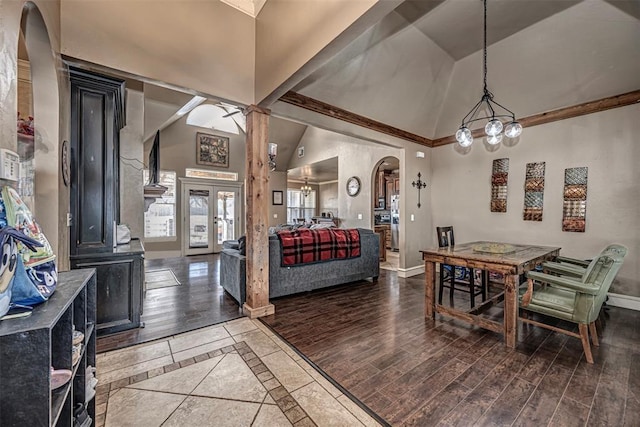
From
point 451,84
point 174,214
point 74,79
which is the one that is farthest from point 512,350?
point 174,214

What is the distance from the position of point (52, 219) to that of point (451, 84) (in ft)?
17.9

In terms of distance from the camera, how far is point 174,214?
7.36 m

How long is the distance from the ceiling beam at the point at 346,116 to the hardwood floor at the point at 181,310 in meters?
2.77

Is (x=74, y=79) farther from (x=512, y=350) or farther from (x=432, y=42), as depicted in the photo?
(x=512, y=350)

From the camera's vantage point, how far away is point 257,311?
3127mm

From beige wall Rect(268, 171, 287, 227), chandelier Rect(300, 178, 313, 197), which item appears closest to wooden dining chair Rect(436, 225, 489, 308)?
beige wall Rect(268, 171, 287, 227)

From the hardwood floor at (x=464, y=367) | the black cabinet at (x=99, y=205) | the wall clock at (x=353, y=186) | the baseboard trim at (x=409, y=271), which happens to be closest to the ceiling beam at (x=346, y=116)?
the wall clock at (x=353, y=186)

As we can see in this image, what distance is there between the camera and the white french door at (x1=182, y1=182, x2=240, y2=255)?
24.5 ft

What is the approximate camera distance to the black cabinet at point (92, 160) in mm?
2520

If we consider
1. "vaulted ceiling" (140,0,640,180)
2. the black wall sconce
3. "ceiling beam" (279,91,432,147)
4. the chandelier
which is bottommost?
the black wall sconce

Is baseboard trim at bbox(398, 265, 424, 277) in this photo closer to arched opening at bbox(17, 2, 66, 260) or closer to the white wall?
the white wall

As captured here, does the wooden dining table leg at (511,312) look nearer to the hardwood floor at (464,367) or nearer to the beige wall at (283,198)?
the hardwood floor at (464,367)

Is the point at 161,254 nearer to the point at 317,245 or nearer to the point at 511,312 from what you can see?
the point at 317,245

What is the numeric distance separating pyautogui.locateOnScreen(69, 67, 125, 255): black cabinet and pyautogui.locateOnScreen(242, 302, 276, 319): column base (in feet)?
5.04
